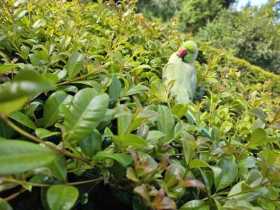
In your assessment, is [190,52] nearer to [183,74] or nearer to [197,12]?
[183,74]

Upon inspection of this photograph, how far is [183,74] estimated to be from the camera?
5.10 ft

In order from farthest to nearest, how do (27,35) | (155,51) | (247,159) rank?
(155,51) → (27,35) → (247,159)

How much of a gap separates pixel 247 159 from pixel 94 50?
2.05 feet

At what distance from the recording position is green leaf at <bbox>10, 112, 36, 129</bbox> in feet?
2.55

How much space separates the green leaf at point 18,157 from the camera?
49 cm

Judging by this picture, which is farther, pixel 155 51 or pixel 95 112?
pixel 155 51

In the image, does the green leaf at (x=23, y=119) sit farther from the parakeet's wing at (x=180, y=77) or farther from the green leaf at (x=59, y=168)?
the parakeet's wing at (x=180, y=77)

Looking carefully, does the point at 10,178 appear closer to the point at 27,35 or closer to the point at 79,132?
the point at 79,132

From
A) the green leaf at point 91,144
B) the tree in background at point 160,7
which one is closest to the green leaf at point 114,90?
the green leaf at point 91,144

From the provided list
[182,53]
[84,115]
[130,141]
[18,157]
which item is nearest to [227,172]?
[130,141]

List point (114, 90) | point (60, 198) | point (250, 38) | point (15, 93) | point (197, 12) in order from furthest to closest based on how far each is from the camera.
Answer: point (197, 12) < point (250, 38) < point (114, 90) < point (60, 198) < point (15, 93)

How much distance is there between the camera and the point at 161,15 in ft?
48.9

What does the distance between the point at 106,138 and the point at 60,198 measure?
0.68 ft

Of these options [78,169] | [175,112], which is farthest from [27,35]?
[78,169]
